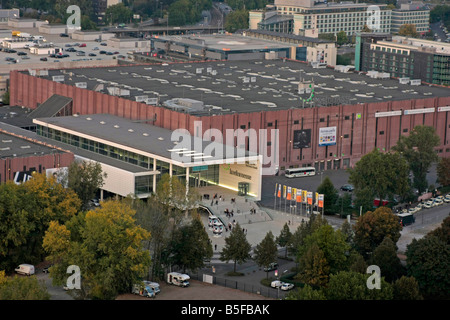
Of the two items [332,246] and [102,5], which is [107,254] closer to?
[332,246]

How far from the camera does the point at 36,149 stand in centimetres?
7562

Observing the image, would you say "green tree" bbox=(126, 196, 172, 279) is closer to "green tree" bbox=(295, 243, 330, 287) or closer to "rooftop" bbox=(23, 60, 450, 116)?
"green tree" bbox=(295, 243, 330, 287)

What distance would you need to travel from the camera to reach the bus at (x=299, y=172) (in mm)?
85250

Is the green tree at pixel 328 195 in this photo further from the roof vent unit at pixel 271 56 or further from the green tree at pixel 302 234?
the roof vent unit at pixel 271 56

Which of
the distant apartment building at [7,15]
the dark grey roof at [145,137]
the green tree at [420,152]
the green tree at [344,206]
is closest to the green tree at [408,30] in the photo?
the distant apartment building at [7,15]

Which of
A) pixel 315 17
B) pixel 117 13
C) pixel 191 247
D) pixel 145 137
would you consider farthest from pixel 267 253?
pixel 117 13

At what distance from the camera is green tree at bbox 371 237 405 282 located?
5975 centimetres

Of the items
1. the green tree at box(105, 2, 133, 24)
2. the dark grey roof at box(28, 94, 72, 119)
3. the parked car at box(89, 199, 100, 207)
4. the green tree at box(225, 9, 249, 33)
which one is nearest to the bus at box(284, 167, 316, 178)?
the parked car at box(89, 199, 100, 207)

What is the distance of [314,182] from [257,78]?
20522mm

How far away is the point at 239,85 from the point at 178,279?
40560 mm

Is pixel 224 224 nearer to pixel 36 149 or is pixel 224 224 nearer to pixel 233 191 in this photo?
pixel 233 191

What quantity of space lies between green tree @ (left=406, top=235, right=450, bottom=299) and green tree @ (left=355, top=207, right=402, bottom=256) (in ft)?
16.5

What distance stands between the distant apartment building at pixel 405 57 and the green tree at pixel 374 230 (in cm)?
5791
